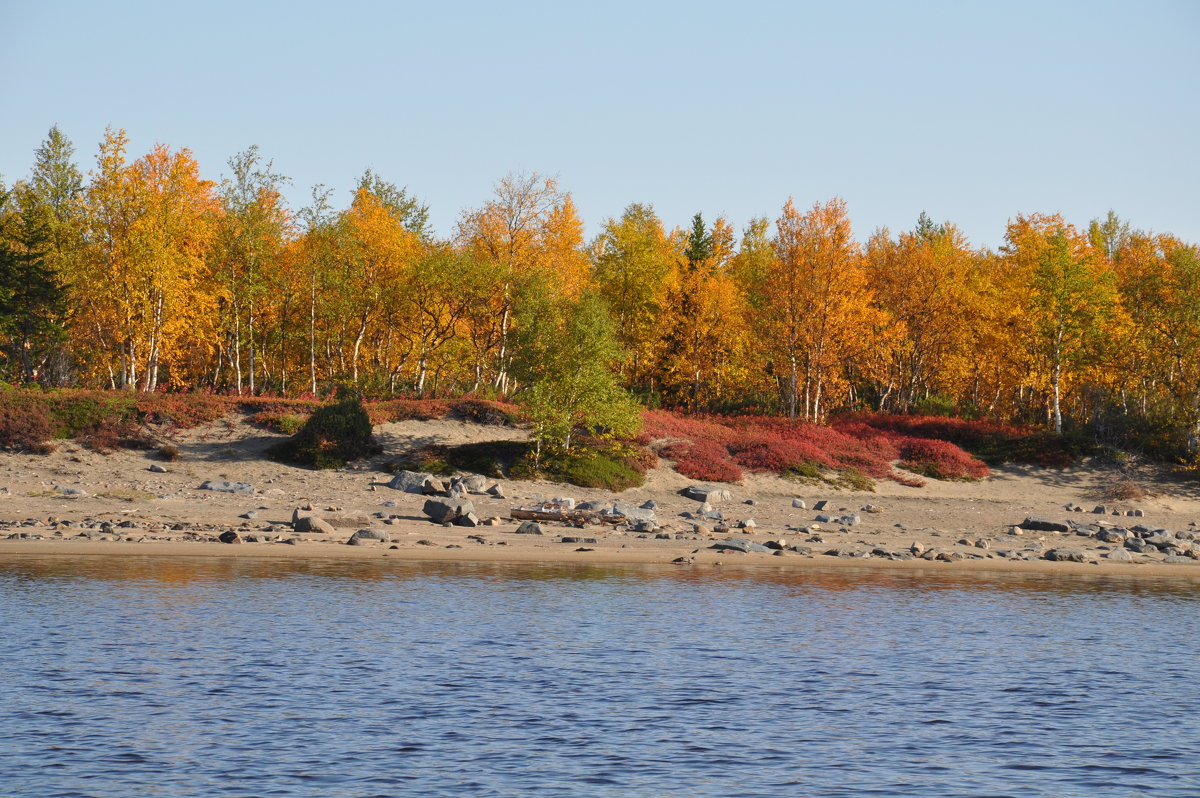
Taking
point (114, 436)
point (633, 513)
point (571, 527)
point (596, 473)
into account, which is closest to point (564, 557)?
point (571, 527)

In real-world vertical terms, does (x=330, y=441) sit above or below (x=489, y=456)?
above

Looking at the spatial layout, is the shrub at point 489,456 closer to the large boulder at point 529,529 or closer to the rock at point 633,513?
the rock at point 633,513

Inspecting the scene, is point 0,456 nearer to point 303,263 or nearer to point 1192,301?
point 303,263

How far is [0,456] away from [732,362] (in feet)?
138

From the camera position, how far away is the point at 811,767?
11672mm

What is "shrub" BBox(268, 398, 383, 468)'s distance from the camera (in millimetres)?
39875

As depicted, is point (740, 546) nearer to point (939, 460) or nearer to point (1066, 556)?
point (1066, 556)

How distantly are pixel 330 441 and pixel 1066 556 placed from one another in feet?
85.8

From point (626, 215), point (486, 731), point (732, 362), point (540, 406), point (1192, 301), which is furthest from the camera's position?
point (626, 215)

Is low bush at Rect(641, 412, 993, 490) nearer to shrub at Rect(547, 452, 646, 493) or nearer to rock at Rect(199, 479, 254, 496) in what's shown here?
shrub at Rect(547, 452, 646, 493)

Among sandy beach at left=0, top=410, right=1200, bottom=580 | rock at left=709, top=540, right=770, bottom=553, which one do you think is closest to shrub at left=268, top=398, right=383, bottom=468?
sandy beach at left=0, top=410, right=1200, bottom=580

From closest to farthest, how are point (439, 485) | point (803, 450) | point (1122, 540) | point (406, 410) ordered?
point (1122, 540) < point (439, 485) < point (406, 410) < point (803, 450)

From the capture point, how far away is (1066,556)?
30141 millimetres

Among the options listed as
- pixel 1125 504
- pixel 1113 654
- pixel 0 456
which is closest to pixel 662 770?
pixel 1113 654
